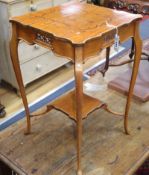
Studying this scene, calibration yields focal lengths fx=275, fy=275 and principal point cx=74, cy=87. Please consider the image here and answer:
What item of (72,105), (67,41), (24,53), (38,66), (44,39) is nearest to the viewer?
(67,41)

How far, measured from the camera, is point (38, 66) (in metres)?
2.19

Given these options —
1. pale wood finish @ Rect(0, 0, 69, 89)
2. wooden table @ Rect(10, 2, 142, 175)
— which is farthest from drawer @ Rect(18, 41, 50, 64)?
wooden table @ Rect(10, 2, 142, 175)

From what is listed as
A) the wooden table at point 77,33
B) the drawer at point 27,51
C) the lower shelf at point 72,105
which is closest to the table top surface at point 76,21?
the wooden table at point 77,33

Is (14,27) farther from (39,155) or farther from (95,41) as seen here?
(39,155)

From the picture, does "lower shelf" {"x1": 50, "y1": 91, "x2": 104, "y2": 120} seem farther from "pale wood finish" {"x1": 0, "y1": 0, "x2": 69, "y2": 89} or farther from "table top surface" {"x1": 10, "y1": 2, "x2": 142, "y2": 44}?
"pale wood finish" {"x1": 0, "y1": 0, "x2": 69, "y2": 89}

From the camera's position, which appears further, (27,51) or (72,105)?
(27,51)

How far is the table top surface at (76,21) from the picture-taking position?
1.02 meters

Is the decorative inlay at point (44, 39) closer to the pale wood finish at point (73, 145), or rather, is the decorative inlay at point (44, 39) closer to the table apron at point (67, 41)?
the table apron at point (67, 41)

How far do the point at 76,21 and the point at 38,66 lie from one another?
109cm

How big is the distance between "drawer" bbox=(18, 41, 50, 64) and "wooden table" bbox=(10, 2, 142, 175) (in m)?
0.75

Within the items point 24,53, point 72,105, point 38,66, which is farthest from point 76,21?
point 38,66

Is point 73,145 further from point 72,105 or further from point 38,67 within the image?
point 38,67

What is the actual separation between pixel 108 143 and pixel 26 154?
0.41 meters

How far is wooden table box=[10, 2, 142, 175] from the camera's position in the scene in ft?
3.26
